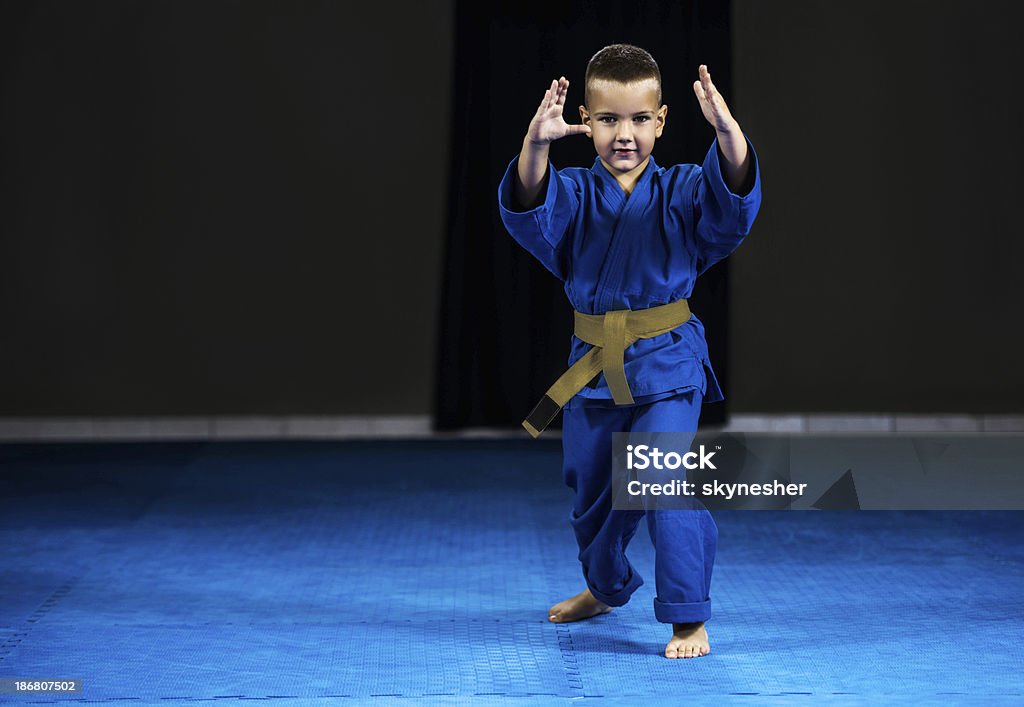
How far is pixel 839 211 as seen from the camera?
20.3 ft

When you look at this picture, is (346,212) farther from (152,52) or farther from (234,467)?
(234,467)

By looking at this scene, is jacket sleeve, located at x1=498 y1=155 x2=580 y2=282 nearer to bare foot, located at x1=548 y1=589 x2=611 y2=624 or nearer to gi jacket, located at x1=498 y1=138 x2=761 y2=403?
gi jacket, located at x1=498 y1=138 x2=761 y2=403

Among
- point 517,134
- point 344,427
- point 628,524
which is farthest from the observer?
point 344,427

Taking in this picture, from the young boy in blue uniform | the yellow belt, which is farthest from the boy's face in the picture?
the yellow belt

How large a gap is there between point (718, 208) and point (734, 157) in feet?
0.37

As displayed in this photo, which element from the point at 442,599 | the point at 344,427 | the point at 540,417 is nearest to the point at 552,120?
the point at 540,417

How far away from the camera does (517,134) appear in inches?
230

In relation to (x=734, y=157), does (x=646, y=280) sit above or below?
below

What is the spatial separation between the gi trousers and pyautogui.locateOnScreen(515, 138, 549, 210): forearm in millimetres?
397

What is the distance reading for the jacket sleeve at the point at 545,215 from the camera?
2568 mm

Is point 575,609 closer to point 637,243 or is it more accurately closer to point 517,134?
point 637,243

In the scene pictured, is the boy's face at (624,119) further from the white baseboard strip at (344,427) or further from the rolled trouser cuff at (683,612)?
the white baseboard strip at (344,427)

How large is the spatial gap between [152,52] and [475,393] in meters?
→ 1.94

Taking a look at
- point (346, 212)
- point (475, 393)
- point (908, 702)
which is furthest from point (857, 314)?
point (908, 702)
